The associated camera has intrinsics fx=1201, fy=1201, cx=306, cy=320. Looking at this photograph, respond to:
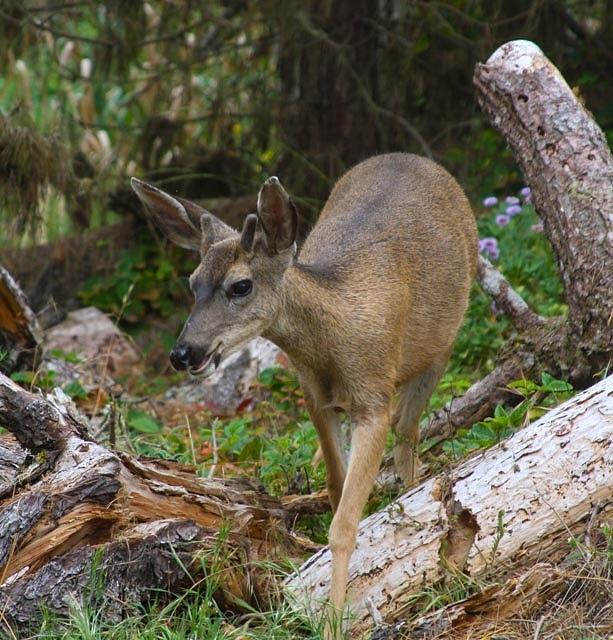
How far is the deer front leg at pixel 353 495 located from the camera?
4.69 metres

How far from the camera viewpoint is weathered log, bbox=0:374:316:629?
4.50m

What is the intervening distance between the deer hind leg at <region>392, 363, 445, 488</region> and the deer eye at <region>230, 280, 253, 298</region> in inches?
51.5

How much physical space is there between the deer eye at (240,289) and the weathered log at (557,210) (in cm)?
154

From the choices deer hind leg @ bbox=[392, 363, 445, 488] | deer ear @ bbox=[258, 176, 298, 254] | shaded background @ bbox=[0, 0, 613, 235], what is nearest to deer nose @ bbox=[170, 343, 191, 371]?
deer ear @ bbox=[258, 176, 298, 254]

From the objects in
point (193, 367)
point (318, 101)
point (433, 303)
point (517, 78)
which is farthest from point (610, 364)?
point (318, 101)

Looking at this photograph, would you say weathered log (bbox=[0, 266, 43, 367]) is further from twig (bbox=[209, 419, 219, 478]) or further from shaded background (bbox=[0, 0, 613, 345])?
shaded background (bbox=[0, 0, 613, 345])

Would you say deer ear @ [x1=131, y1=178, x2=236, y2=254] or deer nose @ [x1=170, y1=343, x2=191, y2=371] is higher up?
deer ear @ [x1=131, y1=178, x2=236, y2=254]

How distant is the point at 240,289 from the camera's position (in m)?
5.06

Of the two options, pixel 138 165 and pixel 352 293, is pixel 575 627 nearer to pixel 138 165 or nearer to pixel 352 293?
pixel 352 293

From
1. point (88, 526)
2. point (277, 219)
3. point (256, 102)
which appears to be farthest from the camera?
point (256, 102)

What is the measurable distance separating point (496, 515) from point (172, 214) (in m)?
2.02

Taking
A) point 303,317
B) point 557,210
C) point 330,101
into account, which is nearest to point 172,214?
point 303,317

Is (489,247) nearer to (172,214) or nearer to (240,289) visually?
(172,214)

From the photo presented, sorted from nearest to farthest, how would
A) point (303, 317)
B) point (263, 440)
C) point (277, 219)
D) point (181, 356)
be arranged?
point (181, 356) < point (277, 219) < point (303, 317) < point (263, 440)
